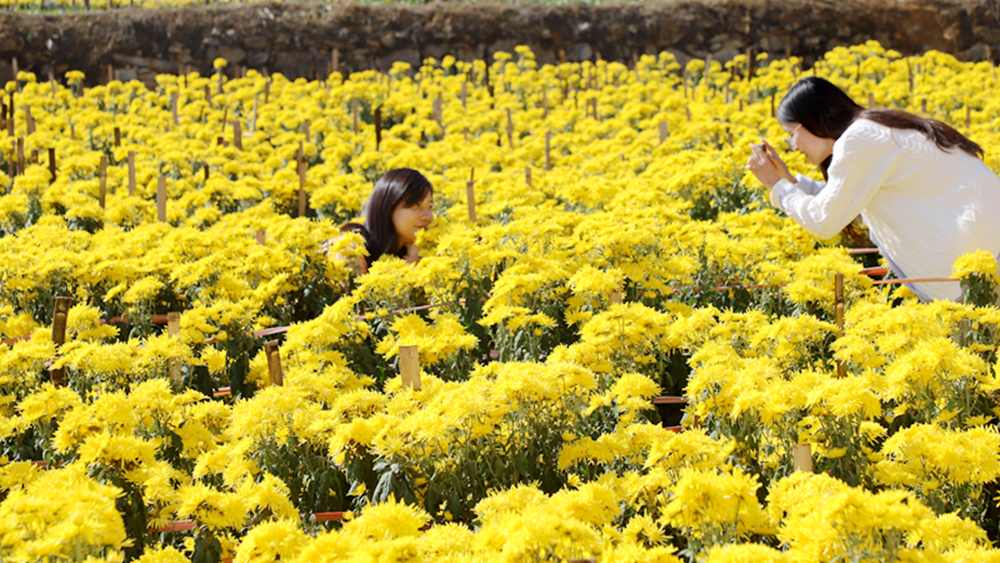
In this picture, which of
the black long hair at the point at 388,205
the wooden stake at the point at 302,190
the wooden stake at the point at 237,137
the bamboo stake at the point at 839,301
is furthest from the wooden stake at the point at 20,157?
the bamboo stake at the point at 839,301

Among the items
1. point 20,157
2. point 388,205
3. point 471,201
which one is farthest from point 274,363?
point 20,157

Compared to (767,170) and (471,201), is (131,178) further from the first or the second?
(767,170)

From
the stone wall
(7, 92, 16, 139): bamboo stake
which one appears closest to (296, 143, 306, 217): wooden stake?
(7, 92, 16, 139): bamboo stake

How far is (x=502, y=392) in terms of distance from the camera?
8.50 feet

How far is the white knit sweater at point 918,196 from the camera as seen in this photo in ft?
12.9

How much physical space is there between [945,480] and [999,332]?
111cm

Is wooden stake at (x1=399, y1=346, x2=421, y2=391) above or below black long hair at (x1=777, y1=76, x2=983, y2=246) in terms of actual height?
below

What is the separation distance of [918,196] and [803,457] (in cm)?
227

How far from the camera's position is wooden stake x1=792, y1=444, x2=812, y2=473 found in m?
2.31

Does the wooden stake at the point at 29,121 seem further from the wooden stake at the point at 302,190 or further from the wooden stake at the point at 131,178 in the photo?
the wooden stake at the point at 302,190

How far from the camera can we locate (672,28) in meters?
18.8

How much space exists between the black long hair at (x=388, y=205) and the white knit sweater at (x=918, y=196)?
2455 millimetres

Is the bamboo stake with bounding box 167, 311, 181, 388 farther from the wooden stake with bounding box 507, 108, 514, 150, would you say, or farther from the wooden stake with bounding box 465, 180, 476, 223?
the wooden stake with bounding box 507, 108, 514, 150

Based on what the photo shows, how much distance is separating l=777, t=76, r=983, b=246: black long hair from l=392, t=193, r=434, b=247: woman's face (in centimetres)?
228
